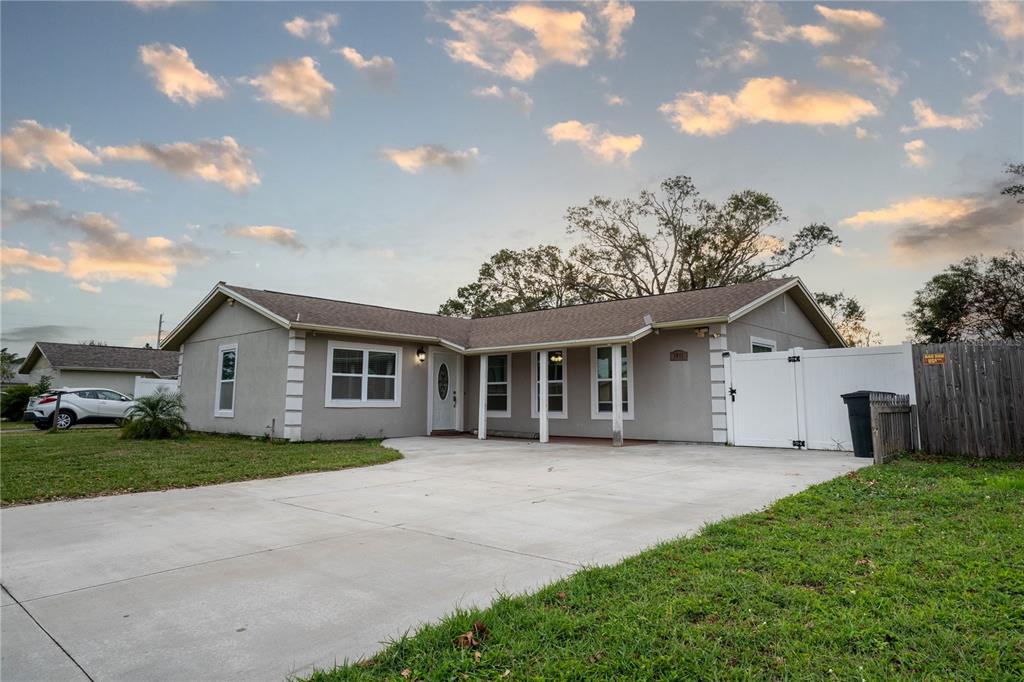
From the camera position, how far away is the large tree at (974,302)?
22.8 meters

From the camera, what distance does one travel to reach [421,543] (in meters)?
4.27

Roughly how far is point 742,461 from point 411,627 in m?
7.82

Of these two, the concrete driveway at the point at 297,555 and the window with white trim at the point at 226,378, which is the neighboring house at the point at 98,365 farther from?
the concrete driveway at the point at 297,555

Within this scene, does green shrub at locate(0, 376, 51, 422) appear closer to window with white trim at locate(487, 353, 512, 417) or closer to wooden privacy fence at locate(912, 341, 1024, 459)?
window with white trim at locate(487, 353, 512, 417)

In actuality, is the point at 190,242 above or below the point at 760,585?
above

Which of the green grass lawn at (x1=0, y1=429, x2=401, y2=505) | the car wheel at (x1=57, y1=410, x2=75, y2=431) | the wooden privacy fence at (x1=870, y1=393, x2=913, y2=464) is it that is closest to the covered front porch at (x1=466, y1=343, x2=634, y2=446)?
the green grass lawn at (x1=0, y1=429, x2=401, y2=505)

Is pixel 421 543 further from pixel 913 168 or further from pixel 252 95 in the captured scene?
pixel 913 168

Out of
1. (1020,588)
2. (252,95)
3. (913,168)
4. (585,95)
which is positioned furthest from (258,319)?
(913,168)

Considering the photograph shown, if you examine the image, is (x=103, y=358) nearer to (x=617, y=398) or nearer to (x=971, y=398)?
(x=617, y=398)

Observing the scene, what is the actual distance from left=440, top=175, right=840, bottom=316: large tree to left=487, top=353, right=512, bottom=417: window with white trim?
16.2m

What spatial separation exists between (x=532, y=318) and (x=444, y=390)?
3771 mm

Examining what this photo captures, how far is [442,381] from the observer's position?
52.2 ft

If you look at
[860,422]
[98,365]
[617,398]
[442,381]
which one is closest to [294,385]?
[442,381]

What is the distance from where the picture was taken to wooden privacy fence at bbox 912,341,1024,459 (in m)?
7.96
